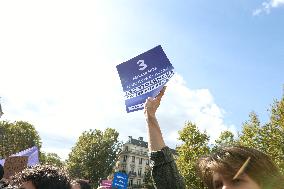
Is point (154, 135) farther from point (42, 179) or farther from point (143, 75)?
point (143, 75)

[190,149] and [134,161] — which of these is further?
[134,161]

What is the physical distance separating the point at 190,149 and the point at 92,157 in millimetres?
35761

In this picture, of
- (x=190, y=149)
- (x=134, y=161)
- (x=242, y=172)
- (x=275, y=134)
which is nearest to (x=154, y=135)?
(x=242, y=172)

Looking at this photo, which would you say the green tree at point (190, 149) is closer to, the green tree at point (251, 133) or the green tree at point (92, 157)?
the green tree at point (251, 133)

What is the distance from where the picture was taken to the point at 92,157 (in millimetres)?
73000

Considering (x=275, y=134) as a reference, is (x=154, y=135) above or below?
below

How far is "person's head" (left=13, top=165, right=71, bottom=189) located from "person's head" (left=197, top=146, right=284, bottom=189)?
142 cm

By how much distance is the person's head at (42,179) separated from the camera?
3400 millimetres

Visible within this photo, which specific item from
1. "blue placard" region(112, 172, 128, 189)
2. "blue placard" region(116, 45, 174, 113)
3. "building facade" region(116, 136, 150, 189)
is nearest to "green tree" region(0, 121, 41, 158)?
"building facade" region(116, 136, 150, 189)

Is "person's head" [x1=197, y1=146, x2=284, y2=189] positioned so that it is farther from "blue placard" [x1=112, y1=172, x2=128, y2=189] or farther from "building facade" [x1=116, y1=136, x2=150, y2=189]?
"building facade" [x1=116, y1=136, x2=150, y2=189]

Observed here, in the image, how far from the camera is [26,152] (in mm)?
9805

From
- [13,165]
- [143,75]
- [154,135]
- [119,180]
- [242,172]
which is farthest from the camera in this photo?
[119,180]

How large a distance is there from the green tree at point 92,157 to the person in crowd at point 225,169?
229 feet

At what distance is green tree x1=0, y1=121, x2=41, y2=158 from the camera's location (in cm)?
6681
